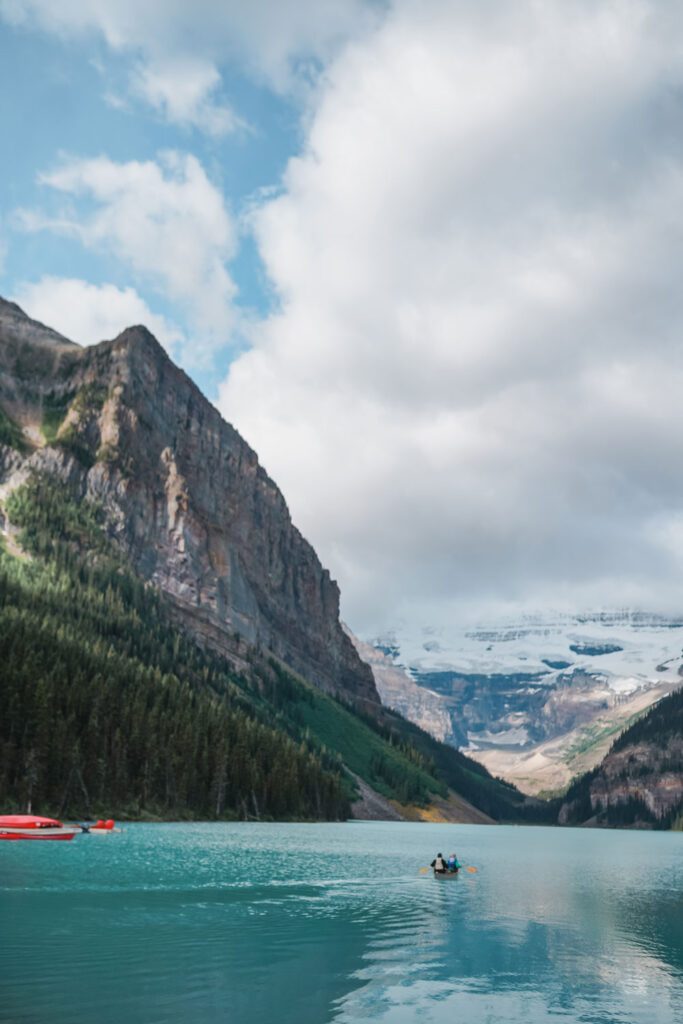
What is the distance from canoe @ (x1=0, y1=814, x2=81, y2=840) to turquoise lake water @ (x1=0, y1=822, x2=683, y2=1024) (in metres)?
7.98

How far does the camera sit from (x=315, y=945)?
41.0 m

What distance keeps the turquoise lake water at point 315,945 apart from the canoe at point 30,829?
7982mm

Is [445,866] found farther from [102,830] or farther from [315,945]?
[102,830]

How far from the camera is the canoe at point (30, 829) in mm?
88188

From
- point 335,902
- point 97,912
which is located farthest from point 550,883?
point 97,912

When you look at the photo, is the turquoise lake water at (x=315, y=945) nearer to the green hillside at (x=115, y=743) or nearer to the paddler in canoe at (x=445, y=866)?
the paddler in canoe at (x=445, y=866)

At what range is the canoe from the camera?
88188mm

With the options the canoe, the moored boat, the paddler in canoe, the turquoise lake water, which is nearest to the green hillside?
the moored boat

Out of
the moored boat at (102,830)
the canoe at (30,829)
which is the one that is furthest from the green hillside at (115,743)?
the canoe at (30,829)

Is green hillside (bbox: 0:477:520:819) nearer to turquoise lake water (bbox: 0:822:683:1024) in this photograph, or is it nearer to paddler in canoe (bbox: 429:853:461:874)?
turquoise lake water (bbox: 0:822:683:1024)

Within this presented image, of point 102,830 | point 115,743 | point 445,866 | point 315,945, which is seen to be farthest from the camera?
point 115,743

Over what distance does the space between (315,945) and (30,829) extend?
198ft

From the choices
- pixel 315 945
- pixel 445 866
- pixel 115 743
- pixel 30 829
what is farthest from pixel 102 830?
pixel 315 945

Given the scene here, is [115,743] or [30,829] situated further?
[115,743]
